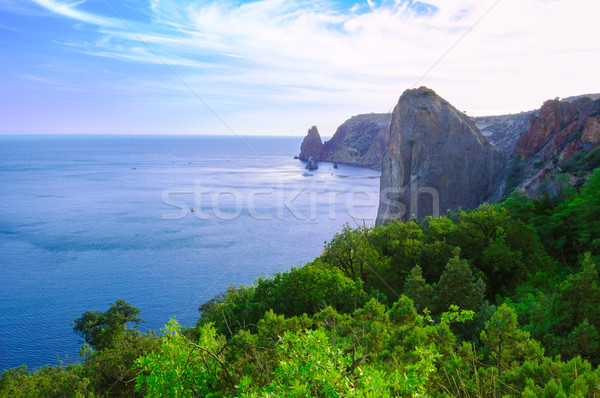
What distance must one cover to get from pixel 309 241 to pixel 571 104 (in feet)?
150

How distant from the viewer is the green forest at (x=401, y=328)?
737 cm

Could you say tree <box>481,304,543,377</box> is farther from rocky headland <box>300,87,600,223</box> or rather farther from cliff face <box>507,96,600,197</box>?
rocky headland <box>300,87,600,223</box>

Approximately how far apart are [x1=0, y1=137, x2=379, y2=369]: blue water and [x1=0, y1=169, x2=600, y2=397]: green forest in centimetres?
1257

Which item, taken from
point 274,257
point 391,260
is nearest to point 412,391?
point 391,260

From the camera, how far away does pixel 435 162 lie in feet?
233

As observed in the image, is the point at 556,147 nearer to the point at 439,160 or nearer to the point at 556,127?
the point at 556,127

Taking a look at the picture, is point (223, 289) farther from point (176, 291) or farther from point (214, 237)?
point (214, 237)

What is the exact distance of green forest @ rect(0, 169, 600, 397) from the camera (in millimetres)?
7367

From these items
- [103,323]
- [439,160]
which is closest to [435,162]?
[439,160]

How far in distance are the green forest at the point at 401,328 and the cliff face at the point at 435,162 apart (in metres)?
34.1

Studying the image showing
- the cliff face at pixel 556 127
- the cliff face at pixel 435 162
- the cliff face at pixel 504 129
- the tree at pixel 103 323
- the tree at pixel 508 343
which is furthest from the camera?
the cliff face at pixel 504 129

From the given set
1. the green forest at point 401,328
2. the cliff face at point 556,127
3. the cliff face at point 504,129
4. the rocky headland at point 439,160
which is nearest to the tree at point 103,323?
the green forest at point 401,328

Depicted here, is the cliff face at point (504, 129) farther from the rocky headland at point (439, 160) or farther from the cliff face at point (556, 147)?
the cliff face at point (556, 147)

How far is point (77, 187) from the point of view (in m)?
115
